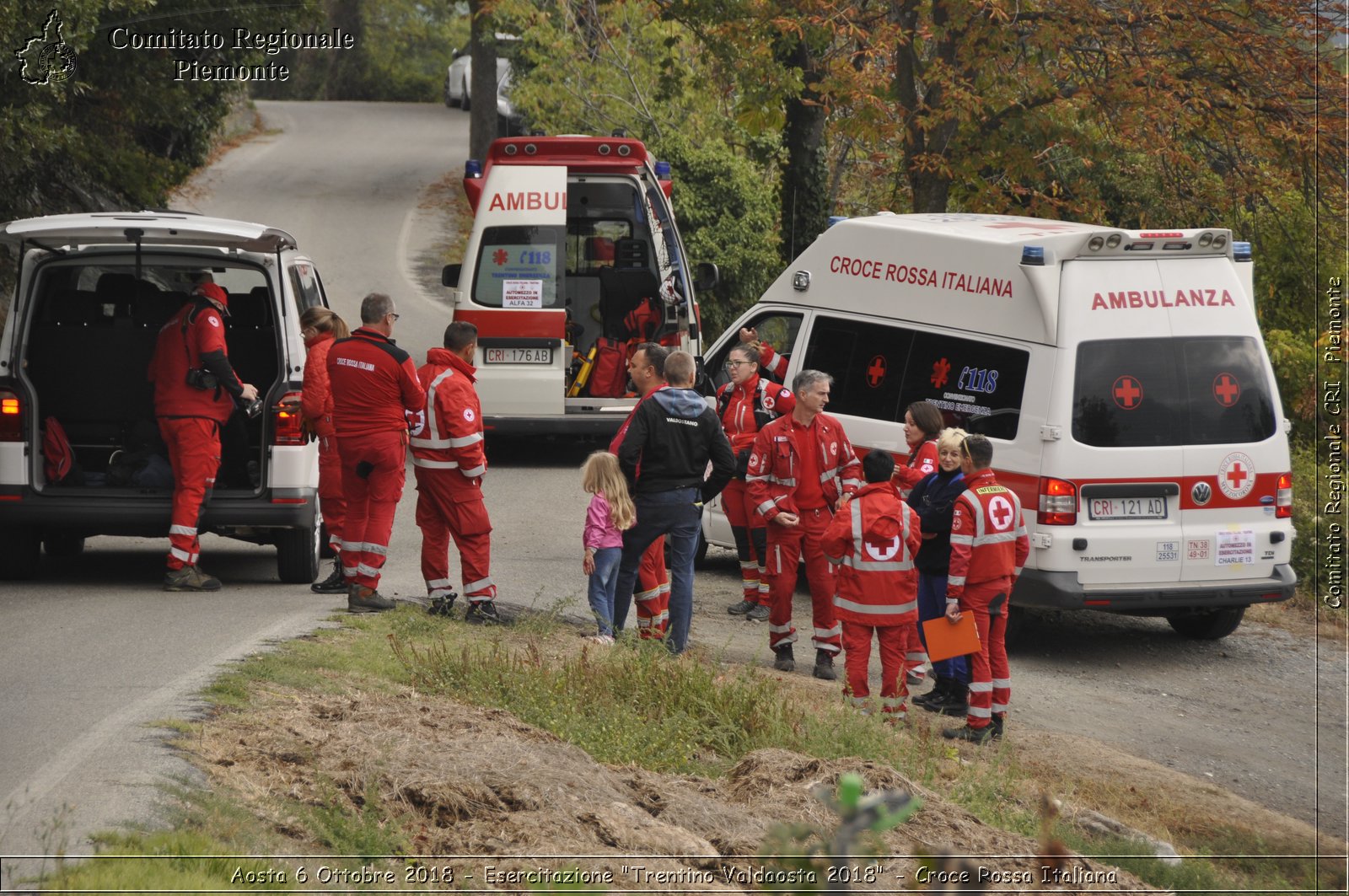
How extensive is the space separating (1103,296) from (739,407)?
8.09 feet

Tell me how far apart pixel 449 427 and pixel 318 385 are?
4.10ft

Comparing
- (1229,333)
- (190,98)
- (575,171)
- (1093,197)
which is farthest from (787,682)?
(190,98)

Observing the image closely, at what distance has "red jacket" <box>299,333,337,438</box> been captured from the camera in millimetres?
9047

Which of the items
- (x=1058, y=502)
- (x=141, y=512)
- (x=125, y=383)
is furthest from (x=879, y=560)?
(x=125, y=383)

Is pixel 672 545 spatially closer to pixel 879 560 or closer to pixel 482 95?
pixel 879 560

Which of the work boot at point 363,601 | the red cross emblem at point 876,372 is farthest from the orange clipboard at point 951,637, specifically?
the work boot at point 363,601

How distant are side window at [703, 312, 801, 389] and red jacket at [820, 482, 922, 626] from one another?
336 cm

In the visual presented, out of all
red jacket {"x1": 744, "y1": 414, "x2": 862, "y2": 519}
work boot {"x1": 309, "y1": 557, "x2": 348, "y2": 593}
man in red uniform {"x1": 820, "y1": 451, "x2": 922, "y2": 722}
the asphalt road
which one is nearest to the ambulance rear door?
the asphalt road

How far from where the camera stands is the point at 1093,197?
56.5ft

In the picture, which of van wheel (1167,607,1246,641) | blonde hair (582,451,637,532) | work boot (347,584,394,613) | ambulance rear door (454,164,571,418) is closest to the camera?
blonde hair (582,451,637,532)

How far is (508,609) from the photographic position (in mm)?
9109

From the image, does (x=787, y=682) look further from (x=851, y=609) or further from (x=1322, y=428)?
(x=1322, y=428)

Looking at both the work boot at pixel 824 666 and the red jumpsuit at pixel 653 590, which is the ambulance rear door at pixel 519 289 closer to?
the red jumpsuit at pixel 653 590

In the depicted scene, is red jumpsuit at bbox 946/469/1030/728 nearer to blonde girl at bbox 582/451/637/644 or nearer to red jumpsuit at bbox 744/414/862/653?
red jumpsuit at bbox 744/414/862/653
